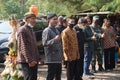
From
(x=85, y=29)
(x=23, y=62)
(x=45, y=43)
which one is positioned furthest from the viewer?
(x=85, y=29)

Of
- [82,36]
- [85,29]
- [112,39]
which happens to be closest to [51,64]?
[82,36]

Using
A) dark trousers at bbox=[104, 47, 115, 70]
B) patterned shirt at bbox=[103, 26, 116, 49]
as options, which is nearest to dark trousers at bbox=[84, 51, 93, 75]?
patterned shirt at bbox=[103, 26, 116, 49]

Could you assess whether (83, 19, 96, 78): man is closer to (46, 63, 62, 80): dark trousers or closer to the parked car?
(46, 63, 62, 80): dark trousers

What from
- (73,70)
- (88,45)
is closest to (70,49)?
(73,70)

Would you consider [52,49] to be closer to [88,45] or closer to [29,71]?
[29,71]

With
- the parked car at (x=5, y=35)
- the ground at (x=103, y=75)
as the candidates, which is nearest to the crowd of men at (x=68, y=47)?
the ground at (x=103, y=75)

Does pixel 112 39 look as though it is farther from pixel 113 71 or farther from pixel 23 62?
pixel 23 62

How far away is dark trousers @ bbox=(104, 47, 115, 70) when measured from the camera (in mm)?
12012

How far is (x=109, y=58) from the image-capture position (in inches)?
480

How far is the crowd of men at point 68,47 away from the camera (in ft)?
22.1

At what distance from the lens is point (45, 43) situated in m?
7.78

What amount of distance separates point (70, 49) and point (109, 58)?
365cm

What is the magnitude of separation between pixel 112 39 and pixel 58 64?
447cm

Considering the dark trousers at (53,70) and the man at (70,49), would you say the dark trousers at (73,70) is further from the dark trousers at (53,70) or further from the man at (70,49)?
the dark trousers at (53,70)
